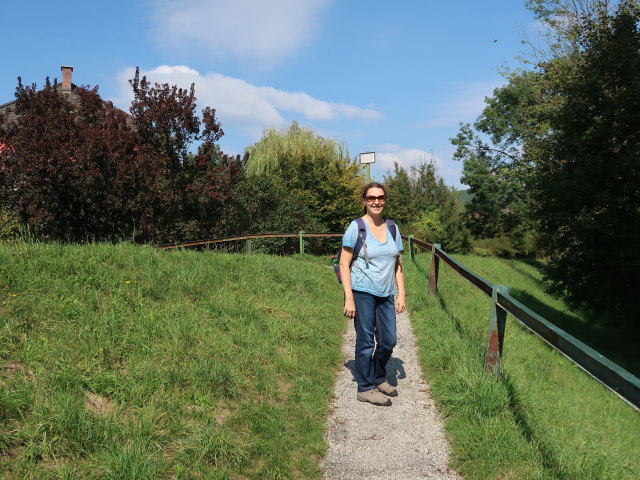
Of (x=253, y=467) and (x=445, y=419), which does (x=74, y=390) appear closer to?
(x=253, y=467)

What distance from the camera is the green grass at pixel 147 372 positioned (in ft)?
10.3

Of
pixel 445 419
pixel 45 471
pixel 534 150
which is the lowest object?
pixel 445 419

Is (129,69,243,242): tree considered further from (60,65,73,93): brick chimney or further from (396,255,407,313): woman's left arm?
(60,65,73,93): brick chimney

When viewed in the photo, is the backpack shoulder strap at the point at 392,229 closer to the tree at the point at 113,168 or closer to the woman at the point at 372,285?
the woman at the point at 372,285

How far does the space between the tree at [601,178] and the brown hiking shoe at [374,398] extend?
40.3 feet

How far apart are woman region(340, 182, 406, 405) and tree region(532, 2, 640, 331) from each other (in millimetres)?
12257

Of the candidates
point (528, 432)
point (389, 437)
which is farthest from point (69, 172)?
point (528, 432)

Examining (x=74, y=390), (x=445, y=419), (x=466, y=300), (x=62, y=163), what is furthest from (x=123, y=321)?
(x=62, y=163)

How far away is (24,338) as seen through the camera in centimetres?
402

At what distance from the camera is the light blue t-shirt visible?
447cm

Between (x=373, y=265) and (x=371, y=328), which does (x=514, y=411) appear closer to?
(x=371, y=328)

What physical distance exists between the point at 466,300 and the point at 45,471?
23.8ft

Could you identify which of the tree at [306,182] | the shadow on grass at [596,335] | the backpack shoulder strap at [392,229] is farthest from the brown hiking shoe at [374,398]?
the tree at [306,182]

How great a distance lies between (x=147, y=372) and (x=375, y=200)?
2.46 metres
